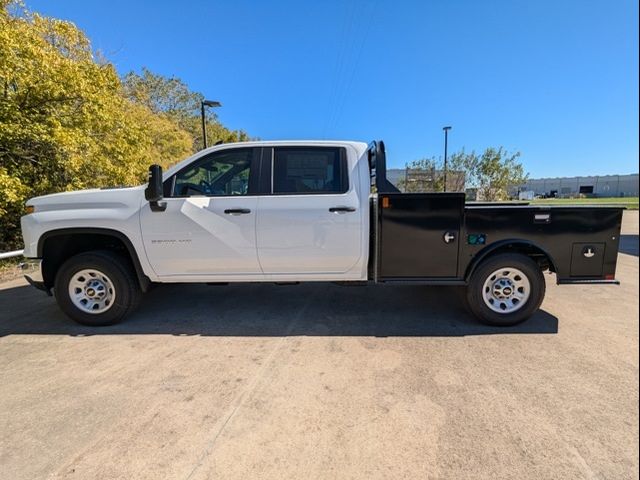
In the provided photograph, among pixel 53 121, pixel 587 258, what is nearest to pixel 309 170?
pixel 587 258

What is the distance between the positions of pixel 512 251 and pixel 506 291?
0.47 meters

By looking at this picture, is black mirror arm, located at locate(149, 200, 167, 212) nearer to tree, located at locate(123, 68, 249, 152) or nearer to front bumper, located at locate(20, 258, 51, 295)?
front bumper, located at locate(20, 258, 51, 295)

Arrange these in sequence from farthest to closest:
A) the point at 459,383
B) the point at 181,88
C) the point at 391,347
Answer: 1. the point at 181,88
2. the point at 391,347
3. the point at 459,383

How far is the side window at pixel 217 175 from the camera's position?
3887 mm

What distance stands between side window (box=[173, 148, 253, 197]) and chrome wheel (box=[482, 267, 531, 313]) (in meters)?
3.03

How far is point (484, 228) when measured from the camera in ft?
12.2

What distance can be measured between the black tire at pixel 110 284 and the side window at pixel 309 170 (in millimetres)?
2019

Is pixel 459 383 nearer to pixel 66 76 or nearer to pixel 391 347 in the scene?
pixel 391 347

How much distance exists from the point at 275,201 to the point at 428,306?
2550mm

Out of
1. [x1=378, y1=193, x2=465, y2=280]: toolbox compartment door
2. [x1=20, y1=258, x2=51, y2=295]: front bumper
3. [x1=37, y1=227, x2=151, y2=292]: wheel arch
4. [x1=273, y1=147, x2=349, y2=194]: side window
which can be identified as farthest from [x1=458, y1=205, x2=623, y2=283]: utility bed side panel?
[x1=20, y1=258, x2=51, y2=295]: front bumper

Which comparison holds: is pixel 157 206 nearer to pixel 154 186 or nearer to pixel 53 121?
pixel 154 186

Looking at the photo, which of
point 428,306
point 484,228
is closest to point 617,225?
point 484,228

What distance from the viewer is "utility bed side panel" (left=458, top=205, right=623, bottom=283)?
3.69 m

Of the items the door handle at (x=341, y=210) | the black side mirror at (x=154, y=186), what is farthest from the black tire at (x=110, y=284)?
the door handle at (x=341, y=210)
